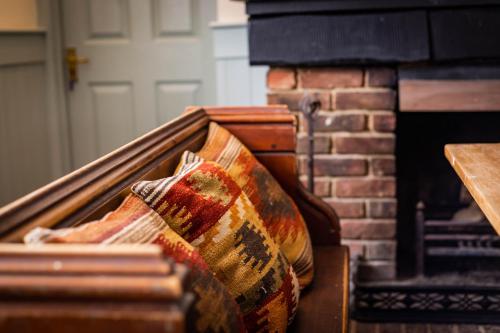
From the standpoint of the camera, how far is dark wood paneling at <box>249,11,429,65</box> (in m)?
2.34

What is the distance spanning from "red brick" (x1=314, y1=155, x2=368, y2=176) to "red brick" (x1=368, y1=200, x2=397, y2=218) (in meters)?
0.12

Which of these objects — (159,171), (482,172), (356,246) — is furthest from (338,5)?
(159,171)

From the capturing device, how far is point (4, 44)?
3191mm

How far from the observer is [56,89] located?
3604 mm

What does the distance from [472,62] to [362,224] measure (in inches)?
26.6

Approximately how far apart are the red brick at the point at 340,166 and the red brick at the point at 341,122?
0.10m

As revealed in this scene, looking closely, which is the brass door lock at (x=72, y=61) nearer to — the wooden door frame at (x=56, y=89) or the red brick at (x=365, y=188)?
the wooden door frame at (x=56, y=89)

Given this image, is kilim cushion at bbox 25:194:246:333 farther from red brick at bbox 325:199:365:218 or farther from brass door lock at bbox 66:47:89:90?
brass door lock at bbox 66:47:89:90

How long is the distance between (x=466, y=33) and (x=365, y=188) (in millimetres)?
625

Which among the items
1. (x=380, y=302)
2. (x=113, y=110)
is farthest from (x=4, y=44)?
(x=380, y=302)

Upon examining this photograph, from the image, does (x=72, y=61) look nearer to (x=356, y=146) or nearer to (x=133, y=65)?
(x=133, y=65)

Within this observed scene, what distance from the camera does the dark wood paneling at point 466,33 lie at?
231 centimetres

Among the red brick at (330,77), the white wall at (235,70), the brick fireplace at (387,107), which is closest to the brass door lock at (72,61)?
the white wall at (235,70)

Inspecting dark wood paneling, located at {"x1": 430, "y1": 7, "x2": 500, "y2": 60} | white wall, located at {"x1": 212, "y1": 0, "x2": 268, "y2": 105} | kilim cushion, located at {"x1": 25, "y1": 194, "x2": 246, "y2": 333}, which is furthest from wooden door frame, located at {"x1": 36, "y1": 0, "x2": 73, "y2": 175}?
kilim cushion, located at {"x1": 25, "y1": 194, "x2": 246, "y2": 333}
